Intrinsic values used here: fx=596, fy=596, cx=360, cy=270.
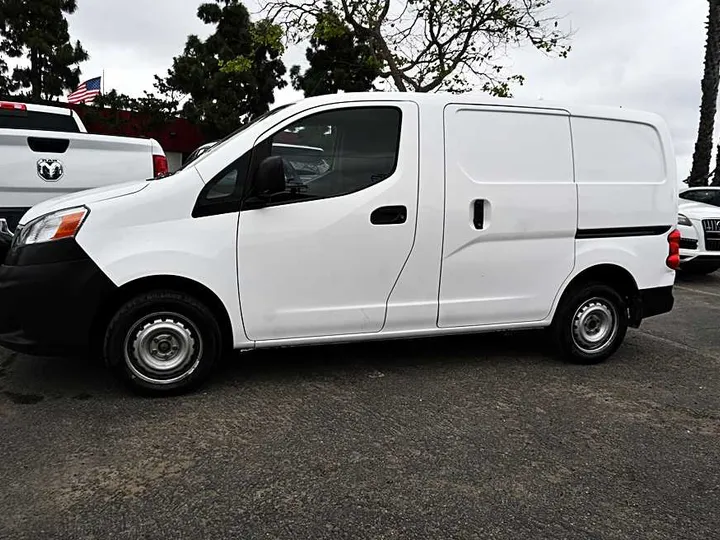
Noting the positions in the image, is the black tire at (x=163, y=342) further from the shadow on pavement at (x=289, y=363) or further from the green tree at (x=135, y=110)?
the green tree at (x=135, y=110)

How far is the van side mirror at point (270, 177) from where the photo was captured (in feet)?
11.9

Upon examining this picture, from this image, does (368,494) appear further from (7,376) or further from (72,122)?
(72,122)

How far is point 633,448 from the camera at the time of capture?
3266mm

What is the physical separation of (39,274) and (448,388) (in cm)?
265

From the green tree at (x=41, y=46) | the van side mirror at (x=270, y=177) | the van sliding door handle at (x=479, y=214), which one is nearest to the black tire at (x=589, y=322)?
the van sliding door handle at (x=479, y=214)

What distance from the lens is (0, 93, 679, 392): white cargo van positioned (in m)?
A: 3.53

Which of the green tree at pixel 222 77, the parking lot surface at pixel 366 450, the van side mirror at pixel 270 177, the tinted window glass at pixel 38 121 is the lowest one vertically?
the parking lot surface at pixel 366 450

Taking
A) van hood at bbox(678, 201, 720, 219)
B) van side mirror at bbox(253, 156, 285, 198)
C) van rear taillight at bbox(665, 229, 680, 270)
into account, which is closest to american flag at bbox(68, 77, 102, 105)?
van hood at bbox(678, 201, 720, 219)

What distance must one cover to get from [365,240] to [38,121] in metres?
5.38

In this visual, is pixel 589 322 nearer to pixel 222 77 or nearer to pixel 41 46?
pixel 222 77

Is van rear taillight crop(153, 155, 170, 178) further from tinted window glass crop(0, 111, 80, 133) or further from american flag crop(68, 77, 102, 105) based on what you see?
american flag crop(68, 77, 102, 105)

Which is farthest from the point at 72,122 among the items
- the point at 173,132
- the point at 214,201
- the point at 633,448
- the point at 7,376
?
the point at 173,132

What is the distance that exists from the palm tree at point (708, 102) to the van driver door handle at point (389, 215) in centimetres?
1393

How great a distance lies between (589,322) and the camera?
4.69m
